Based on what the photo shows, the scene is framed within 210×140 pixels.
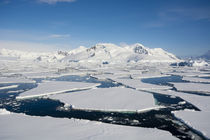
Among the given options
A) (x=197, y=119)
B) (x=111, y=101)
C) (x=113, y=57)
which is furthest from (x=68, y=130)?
(x=113, y=57)

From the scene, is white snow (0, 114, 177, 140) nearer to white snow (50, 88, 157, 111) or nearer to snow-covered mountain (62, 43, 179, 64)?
white snow (50, 88, 157, 111)

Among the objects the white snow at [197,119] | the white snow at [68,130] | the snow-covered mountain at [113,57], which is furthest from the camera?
the snow-covered mountain at [113,57]

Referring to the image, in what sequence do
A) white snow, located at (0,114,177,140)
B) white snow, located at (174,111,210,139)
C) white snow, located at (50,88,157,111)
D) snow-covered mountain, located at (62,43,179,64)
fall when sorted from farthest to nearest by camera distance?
snow-covered mountain, located at (62,43,179,64), white snow, located at (50,88,157,111), white snow, located at (174,111,210,139), white snow, located at (0,114,177,140)

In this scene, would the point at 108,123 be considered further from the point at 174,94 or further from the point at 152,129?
the point at 174,94

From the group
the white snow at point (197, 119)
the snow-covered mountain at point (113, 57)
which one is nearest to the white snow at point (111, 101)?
the white snow at point (197, 119)

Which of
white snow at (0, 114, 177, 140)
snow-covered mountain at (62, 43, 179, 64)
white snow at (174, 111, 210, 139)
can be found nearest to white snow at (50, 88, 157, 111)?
white snow at (174, 111, 210, 139)

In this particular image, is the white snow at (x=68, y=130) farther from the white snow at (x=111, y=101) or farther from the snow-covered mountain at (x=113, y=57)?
the snow-covered mountain at (x=113, y=57)

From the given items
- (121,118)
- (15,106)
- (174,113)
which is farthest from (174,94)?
(15,106)
